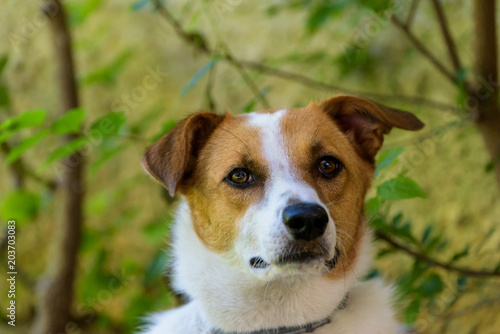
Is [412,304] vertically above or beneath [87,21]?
A: beneath

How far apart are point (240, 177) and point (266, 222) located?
0.31 meters

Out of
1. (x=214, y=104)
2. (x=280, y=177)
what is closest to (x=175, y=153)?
(x=280, y=177)

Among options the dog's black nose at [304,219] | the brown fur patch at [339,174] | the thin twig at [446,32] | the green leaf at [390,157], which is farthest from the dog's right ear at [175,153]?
the thin twig at [446,32]

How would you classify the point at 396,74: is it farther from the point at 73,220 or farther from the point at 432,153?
the point at 73,220

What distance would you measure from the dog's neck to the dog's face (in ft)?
0.20

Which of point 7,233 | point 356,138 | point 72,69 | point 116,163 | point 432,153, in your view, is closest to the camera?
point 356,138

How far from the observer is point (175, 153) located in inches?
90.4

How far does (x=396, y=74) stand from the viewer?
4.23m

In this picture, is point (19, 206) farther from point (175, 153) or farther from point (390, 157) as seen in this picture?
point (390, 157)

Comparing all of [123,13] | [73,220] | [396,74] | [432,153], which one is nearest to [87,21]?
[123,13]

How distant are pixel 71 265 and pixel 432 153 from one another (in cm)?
277

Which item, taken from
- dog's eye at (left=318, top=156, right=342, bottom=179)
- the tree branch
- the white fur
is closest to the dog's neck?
the white fur

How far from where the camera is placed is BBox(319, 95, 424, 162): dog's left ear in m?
2.49

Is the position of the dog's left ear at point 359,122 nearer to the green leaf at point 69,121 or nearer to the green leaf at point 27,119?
the green leaf at point 69,121
